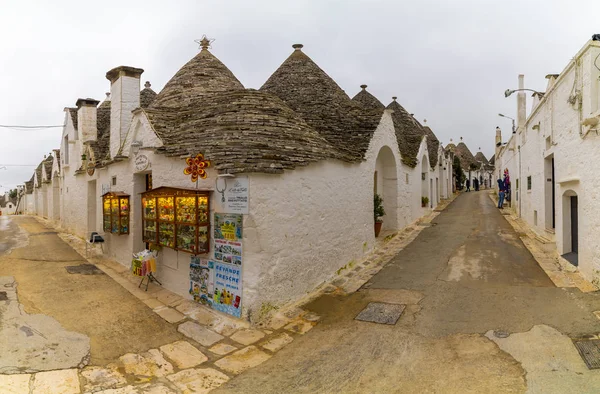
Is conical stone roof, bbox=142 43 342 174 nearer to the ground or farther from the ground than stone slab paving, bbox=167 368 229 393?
farther from the ground

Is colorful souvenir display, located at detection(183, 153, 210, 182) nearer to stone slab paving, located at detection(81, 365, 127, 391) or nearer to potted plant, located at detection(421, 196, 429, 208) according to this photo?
stone slab paving, located at detection(81, 365, 127, 391)

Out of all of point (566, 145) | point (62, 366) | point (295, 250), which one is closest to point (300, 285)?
point (295, 250)

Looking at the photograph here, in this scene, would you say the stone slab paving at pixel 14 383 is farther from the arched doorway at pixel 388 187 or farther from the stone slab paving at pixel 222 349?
the arched doorway at pixel 388 187

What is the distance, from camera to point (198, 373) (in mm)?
4656

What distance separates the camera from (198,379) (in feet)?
14.8

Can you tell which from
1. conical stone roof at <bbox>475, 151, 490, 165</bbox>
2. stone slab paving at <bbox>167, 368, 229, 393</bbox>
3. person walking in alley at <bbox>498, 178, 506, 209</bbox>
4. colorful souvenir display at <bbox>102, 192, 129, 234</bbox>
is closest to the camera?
stone slab paving at <bbox>167, 368, 229, 393</bbox>

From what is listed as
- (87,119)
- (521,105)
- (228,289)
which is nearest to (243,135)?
(228,289)

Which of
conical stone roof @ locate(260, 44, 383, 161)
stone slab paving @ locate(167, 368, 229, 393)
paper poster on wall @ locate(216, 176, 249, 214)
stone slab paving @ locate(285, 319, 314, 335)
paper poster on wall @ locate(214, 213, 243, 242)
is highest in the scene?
conical stone roof @ locate(260, 44, 383, 161)

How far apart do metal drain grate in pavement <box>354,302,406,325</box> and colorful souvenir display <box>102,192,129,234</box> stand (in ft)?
23.1

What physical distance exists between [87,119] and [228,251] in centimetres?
1232

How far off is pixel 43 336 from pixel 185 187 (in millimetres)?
3348

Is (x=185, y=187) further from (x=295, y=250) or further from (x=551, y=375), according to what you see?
(x=551, y=375)

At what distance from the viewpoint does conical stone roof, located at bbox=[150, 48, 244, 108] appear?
33.4ft

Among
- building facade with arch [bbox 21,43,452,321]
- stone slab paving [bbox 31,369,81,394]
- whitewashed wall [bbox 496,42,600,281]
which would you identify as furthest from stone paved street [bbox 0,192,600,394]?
whitewashed wall [bbox 496,42,600,281]
